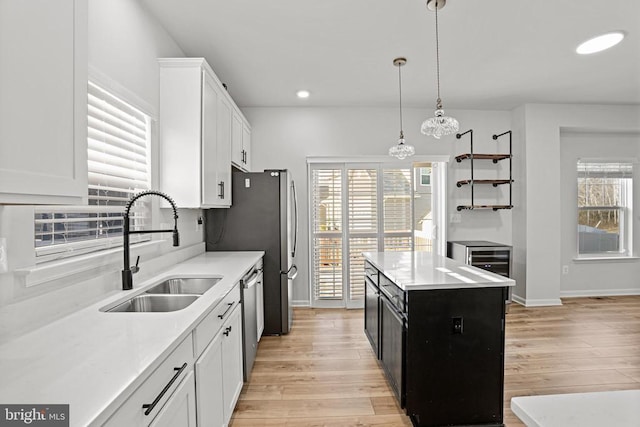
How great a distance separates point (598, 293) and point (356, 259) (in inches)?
147

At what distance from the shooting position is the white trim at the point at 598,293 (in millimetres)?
4730

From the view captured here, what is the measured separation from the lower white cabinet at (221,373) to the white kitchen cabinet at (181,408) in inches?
2.5

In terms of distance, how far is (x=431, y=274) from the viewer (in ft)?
7.04

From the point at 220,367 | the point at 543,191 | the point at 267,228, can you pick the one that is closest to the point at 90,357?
the point at 220,367

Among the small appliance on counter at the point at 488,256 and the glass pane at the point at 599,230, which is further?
the glass pane at the point at 599,230

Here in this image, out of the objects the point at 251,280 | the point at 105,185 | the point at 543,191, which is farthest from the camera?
the point at 543,191

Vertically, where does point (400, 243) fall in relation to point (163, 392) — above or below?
above

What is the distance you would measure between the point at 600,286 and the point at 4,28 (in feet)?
21.5

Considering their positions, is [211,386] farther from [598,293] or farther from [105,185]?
[598,293]

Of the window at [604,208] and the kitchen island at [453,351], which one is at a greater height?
the window at [604,208]

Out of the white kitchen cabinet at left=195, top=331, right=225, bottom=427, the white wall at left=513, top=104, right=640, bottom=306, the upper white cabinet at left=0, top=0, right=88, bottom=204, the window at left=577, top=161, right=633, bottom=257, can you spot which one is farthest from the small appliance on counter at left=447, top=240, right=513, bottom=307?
the upper white cabinet at left=0, top=0, right=88, bottom=204

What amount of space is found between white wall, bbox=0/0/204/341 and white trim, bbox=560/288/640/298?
17.3 ft

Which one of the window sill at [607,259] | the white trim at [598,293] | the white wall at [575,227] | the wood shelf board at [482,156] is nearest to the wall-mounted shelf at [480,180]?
the wood shelf board at [482,156]

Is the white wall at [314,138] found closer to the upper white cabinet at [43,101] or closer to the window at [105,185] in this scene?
the window at [105,185]
